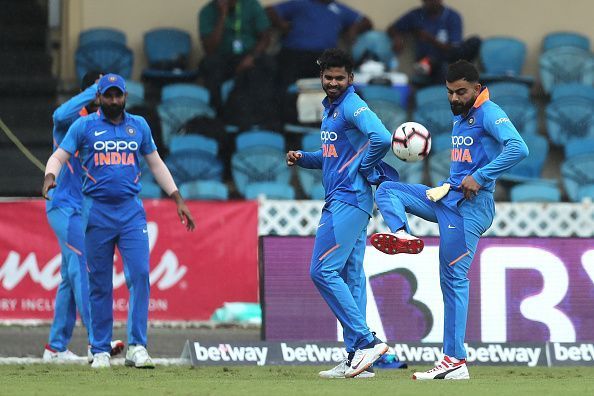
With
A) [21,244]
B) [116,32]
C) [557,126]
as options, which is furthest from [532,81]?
[21,244]

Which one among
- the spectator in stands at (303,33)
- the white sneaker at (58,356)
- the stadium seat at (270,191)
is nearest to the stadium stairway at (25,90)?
the stadium seat at (270,191)

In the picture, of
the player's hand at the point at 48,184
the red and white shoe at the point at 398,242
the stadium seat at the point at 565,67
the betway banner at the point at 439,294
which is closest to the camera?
the red and white shoe at the point at 398,242

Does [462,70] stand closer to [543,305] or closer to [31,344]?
[543,305]

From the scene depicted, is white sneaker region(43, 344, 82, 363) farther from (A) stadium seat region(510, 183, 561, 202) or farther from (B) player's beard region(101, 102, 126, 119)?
(A) stadium seat region(510, 183, 561, 202)

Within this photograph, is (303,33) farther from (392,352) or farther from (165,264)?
(392,352)

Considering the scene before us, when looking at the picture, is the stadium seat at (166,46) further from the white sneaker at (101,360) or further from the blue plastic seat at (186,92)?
the white sneaker at (101,360)

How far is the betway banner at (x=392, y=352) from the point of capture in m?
12.2

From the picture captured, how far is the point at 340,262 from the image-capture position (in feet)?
34.5

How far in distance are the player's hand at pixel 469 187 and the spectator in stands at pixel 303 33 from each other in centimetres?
973

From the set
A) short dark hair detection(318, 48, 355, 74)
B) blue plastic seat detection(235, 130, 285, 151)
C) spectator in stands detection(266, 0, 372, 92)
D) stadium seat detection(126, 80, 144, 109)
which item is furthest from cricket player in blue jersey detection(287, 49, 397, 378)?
spectator in stands detection(266, 0, 372, 92)

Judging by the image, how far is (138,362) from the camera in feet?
37.5

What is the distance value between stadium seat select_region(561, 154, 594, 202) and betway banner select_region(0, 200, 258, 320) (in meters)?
4.57

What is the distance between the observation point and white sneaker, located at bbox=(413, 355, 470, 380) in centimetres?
1026

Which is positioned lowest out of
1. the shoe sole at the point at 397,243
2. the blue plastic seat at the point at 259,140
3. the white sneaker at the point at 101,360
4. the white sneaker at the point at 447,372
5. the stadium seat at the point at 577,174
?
the white sneaker at the point at 101,360
